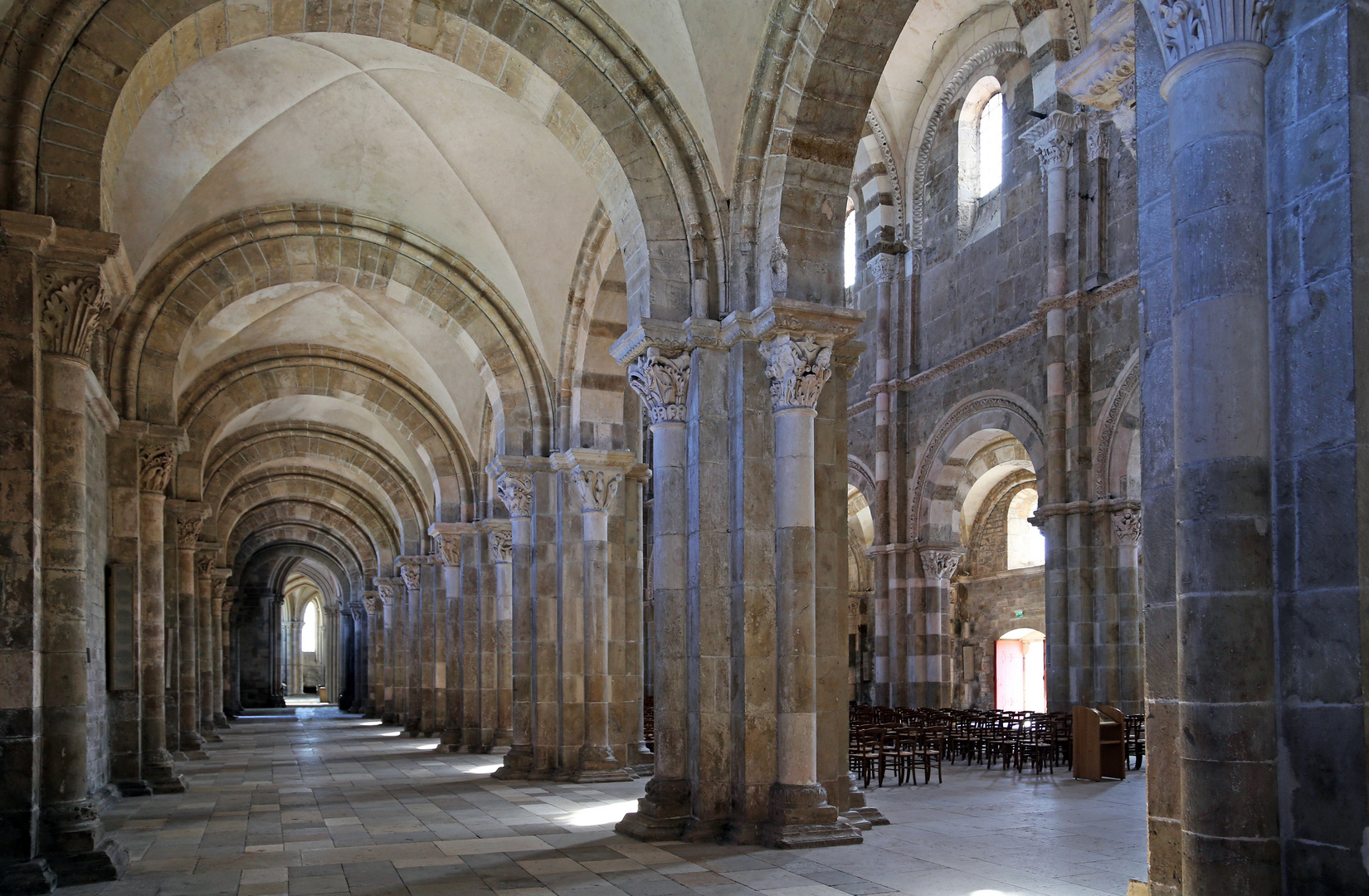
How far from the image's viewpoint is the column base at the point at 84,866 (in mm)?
7691

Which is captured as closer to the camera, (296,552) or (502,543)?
(502,543)

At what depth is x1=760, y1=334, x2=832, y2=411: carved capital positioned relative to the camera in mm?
9367

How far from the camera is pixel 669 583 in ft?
32.6

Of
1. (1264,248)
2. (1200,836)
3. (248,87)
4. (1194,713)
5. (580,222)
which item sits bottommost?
(1200,836)

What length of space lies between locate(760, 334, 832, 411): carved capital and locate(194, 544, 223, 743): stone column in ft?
Result: 60.7

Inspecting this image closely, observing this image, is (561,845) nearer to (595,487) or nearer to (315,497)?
(595,487)

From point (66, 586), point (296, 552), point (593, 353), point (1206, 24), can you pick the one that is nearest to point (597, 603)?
point (593, 353)

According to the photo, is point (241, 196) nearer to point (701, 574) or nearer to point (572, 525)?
point (572, 525)

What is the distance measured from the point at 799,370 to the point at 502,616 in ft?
34.7

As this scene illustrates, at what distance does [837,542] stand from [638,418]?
6.43 metres

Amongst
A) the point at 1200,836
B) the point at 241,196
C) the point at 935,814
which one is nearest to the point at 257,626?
the point at 241,196

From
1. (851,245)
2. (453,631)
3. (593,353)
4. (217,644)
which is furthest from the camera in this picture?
(217,644)

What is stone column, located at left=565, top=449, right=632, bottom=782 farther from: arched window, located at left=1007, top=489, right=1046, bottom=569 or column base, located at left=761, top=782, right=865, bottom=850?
arched window, located at left=1007, top=489, right=1046, bottom=569

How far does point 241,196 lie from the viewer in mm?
14438
